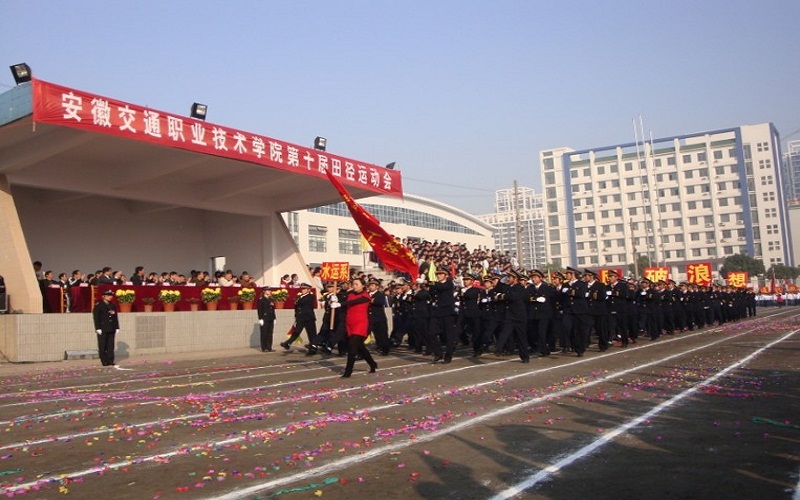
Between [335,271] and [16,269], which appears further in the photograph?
[335,271]

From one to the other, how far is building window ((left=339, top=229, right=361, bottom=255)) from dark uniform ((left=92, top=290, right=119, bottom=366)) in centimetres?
4362

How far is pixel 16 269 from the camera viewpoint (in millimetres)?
16875

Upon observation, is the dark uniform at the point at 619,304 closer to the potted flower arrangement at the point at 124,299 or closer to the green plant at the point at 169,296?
the green plant at the point at 169,296

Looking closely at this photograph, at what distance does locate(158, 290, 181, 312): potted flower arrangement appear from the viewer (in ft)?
61.8

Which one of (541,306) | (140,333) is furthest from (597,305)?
(140,333)

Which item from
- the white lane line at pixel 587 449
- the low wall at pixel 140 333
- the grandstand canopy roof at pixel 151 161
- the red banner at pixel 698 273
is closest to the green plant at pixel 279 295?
the low wall at pixel 140 333

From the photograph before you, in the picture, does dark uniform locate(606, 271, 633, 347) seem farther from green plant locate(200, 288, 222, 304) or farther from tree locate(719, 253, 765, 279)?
tree locate(719, 253, 765, 279)

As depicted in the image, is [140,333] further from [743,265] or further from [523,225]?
[523,225]

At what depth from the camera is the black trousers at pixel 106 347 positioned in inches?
579

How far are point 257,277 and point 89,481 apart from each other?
22.5m

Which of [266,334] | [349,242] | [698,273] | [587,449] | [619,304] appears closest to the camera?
[587,449]

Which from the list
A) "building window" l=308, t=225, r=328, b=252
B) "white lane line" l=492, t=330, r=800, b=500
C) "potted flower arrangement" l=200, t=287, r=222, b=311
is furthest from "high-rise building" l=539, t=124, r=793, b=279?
"white lane line" l=492, t=330, r=800, b=500

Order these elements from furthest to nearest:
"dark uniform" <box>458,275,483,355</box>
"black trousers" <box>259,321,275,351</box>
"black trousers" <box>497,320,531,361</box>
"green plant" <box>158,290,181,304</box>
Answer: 1. "green plant" <box>158,290,181,304</box>
2. "black trousers" <box>259,321,275,351</box>
3. "dark uniform" <box>458,275,483,355</box>
4. "black trousers" <box>497,320,531,361</box>

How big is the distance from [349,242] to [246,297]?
38.5 metres
